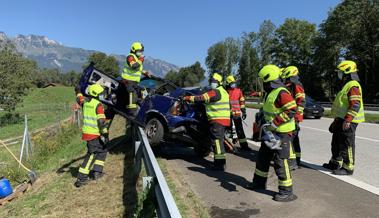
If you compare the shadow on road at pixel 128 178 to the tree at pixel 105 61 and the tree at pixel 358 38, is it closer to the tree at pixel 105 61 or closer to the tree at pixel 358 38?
the tree at pixel 358 38

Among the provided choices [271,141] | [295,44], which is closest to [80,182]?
[271,141]

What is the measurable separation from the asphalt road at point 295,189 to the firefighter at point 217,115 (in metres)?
0.34

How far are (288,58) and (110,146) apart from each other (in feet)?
204

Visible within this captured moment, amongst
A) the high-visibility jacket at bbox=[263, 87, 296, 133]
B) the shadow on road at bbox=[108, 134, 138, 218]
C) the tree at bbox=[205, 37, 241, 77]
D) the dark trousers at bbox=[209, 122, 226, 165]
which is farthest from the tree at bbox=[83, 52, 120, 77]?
the high-visibility jacket at bbox=[263, 87, 296, 133]

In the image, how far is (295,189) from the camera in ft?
21.7

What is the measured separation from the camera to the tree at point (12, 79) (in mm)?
36438

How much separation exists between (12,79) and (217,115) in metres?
33.4

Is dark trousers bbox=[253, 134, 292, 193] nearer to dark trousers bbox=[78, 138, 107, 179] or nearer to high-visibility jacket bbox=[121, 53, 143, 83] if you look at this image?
dark trousers bbox=[78, 138, 107, 179]

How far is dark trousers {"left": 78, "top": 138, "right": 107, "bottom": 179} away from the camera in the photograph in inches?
314

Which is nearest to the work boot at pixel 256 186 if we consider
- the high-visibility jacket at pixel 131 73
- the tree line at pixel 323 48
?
the high-visibility jacket at pixel 131 73

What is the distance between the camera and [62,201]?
283 inches

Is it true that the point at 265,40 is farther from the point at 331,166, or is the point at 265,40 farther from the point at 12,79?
the point at 331,166

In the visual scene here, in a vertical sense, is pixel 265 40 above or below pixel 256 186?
above

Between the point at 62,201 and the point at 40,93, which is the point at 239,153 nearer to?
the point at 62,201
